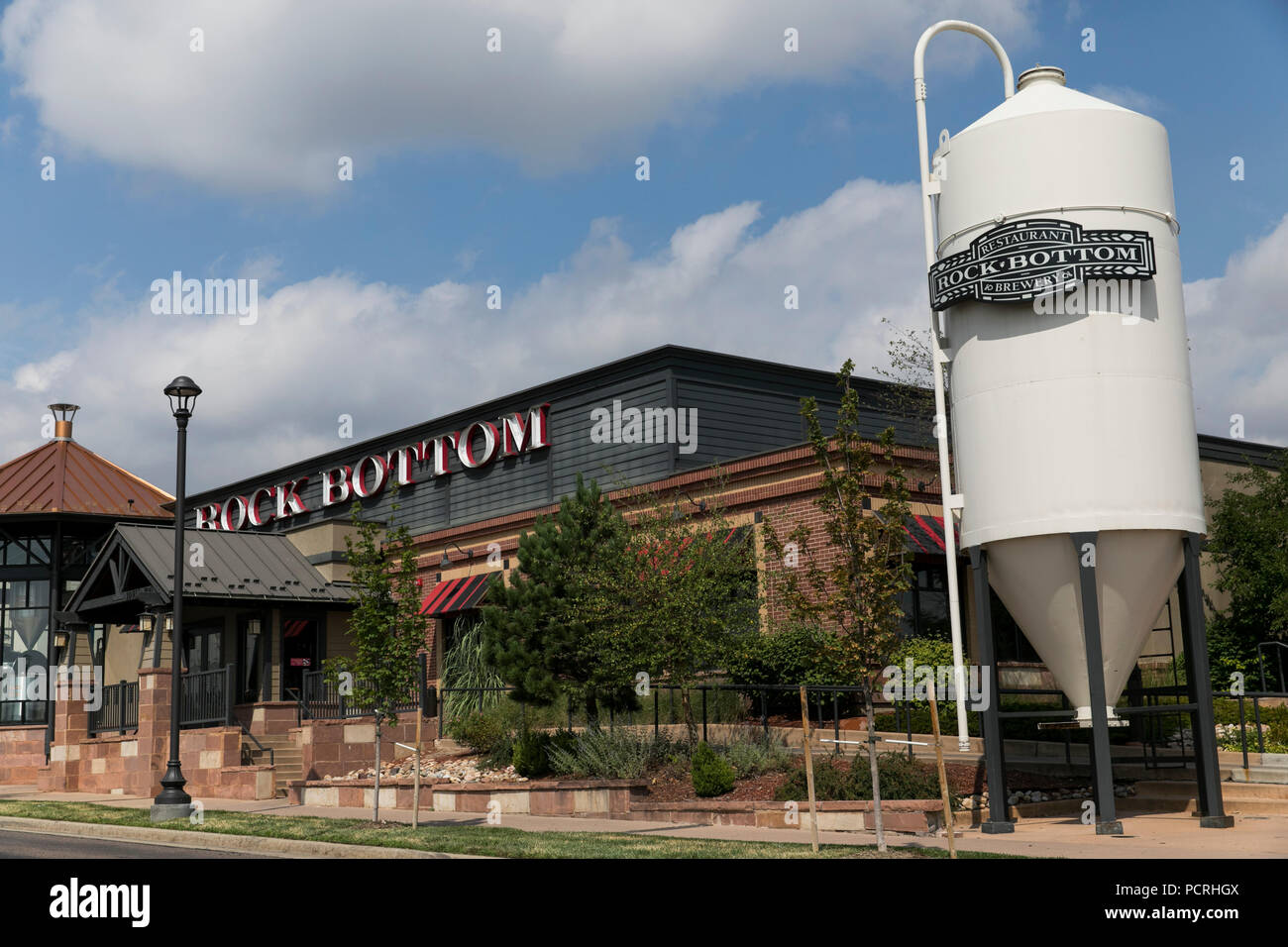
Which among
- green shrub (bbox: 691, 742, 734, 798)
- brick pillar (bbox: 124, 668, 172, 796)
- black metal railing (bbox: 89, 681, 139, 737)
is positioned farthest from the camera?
black metal railing (bbox: 89, 681, 139, 737)

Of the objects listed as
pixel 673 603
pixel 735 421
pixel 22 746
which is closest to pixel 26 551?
pixel 22 746

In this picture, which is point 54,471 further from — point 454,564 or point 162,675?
point 162,675

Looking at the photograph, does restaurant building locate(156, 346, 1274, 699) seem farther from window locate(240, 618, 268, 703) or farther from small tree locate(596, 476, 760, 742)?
small tree locate(596, 476, 760, 742)

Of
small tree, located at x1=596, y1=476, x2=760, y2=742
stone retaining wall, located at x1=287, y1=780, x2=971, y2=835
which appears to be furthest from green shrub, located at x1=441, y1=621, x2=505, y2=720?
small tree, located at x1=596, y1=476, x2=760, y2=742

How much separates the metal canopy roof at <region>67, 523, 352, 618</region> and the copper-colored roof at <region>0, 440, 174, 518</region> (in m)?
7.23

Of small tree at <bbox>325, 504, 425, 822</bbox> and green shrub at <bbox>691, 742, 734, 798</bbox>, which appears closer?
green shrub at <bbox>691, 742, 734, 798</bbox>

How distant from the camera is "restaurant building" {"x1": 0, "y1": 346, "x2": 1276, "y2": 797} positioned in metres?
25.8

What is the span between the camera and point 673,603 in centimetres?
1984

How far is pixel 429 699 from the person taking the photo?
3103cm

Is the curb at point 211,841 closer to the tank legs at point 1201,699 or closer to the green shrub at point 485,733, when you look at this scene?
the green shrub at point 485,733

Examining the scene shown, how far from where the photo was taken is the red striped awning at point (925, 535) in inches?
942
